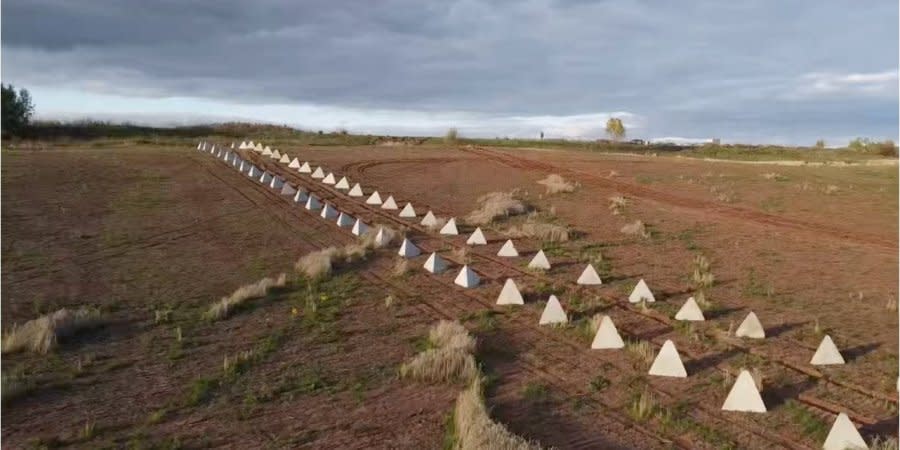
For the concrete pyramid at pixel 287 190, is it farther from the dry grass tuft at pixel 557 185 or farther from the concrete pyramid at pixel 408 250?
the concrete pyramid at pixel 408 250

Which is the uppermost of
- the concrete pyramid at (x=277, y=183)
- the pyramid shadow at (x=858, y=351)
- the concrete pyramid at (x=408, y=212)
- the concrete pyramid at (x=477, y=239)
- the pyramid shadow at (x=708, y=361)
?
the concrete pyramid at (x=277, y=183)

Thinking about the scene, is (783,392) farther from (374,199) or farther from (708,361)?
(374,199)

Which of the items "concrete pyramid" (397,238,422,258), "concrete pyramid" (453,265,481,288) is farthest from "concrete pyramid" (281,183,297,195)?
"concrete pyramid" (453,265,481,288)

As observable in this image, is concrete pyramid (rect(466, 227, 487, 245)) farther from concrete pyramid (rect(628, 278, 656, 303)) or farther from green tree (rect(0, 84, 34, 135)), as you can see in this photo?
green tree (rect(0, 84, 34, 135))

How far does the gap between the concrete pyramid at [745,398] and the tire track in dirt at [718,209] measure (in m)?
14.6

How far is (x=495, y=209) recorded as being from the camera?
84.8ft

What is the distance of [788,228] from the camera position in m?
25.2

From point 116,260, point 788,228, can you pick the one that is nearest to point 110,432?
point 116,260

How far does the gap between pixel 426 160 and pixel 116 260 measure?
2629 cm

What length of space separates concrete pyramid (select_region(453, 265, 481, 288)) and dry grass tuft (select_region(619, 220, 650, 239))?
7.81 m

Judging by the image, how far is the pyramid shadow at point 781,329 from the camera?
44.1ft

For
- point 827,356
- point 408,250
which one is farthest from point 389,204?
point 827,356

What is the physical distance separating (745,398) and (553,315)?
4.38 meters

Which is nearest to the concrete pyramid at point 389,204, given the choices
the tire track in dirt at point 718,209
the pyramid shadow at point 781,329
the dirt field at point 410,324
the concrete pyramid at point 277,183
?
the dirt field at point 410,324
